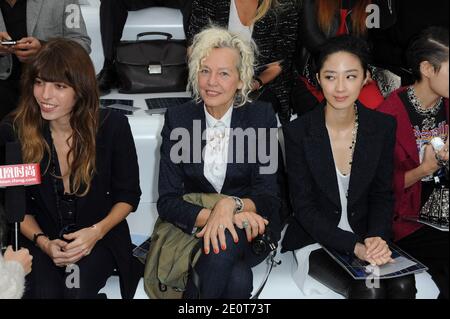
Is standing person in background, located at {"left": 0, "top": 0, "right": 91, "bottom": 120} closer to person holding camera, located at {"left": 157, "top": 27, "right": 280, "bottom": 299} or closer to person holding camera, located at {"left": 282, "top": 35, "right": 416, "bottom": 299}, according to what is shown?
person holding camera, located at {"left": 157, "top": 27, "right": 280, "bottom": 299}

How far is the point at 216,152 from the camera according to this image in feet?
8.18


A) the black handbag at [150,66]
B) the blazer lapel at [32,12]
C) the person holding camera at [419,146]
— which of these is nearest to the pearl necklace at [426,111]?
the person holding camera at [419,146]

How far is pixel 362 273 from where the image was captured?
7.41 feet

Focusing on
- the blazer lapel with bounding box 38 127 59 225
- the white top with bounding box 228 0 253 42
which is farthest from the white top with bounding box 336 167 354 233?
the white top with bounding box 228 0 253 42

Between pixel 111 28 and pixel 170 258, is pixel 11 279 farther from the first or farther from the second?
pixel 111 28

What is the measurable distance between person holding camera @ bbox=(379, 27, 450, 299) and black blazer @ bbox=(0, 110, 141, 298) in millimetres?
1056

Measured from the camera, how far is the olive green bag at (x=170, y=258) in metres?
2.29

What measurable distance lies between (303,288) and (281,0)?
1634 mm

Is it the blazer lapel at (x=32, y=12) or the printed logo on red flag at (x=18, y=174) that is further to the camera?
the blazer lapel at (x=32, y=12)

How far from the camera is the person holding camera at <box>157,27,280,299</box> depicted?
2402 mm

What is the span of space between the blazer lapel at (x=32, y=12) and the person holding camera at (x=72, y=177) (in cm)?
112

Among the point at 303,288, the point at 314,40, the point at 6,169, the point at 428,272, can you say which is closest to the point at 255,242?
the point at 303,288

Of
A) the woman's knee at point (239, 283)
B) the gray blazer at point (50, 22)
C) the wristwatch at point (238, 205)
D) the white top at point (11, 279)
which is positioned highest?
the gray blazer at point (50, 22)

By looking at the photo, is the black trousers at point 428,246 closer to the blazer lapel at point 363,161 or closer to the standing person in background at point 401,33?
the blazer lapel at point 363,161
